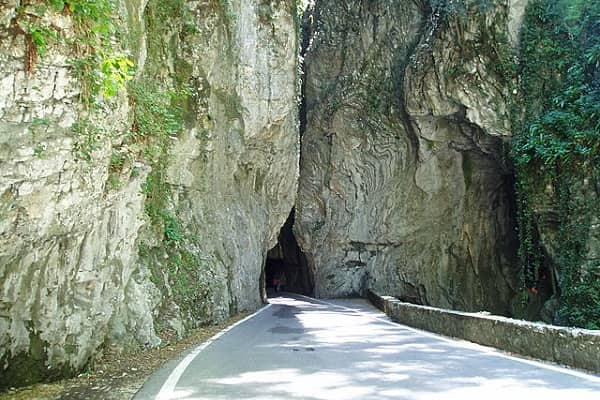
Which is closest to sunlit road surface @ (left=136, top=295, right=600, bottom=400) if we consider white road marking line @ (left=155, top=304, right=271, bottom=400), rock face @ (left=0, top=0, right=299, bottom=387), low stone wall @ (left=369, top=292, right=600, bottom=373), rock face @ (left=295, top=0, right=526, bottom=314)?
white road marking line @ (left=155, top=304, right=271, bottom=400)

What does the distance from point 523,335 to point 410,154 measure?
72.4ft

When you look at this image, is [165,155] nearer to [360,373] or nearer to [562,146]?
[360,373]

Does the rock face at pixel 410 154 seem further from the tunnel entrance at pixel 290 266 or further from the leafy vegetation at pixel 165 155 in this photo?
the leafy vegetation at pixel 165 155

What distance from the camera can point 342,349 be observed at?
9.04 meters

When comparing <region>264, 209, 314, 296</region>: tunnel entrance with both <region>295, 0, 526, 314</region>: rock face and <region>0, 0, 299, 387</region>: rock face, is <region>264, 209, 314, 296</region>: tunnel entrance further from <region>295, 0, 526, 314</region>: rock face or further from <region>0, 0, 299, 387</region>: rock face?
<region>0, 0, 299, 387</region>: rock face

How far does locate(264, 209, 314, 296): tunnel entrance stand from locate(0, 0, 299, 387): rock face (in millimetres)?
23743

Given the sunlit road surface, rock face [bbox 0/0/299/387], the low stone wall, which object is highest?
rock face [bbox 0/0/299/387]

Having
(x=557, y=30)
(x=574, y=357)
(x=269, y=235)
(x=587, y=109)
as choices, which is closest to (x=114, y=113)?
(x=574, y=357)

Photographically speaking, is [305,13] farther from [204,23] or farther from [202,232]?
[202,232]

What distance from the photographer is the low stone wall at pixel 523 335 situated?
6.63 metres

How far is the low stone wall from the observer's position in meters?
6.63

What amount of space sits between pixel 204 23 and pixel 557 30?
13.9 m

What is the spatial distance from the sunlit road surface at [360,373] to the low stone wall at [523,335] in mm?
266

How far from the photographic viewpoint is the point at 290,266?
49.6m
